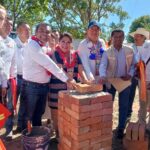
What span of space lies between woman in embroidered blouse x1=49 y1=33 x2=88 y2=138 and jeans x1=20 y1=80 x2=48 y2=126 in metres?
0.12

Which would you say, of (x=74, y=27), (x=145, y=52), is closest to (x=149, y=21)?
(x=74, y=27)

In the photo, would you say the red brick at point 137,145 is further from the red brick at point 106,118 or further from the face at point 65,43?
the face at point 65,43

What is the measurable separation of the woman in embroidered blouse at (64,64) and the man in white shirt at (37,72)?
4.6 inches

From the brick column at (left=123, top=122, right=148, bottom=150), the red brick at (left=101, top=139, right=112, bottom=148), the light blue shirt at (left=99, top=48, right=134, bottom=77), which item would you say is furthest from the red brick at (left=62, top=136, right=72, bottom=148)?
the light blue shirt at (left=99, top=48, right=134, bottom=77)

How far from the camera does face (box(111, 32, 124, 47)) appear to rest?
174 inches

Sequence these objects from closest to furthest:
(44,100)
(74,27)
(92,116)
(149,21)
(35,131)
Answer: (92,116), (35,131), (44,100), (74,27), (149,21)

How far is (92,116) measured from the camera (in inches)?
143

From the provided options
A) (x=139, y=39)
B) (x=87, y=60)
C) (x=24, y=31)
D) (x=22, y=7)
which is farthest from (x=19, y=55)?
(x=22, y=7)

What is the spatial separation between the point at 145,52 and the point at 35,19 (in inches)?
Result: 837

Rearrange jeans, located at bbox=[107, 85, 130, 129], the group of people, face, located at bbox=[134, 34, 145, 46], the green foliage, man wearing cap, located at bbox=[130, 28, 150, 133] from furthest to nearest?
1. the green foliage
2. face, located at bbox=[134, 34, 145, 46]
3. man wearing cap, located at bbox=[130, 28, 150, 133]
4. jeans, located at bbox=[107, 85, 130, 129]
5. the group of people

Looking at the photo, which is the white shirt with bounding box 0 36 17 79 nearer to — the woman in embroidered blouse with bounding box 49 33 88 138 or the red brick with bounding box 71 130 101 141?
the woman in embroidered blouse with bounding box 49 33 88 138

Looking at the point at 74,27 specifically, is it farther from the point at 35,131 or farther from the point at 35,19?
the point at 35,131

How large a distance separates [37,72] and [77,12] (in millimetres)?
23154

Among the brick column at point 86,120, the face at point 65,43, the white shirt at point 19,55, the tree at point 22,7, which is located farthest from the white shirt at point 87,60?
the tree at point 22,7
